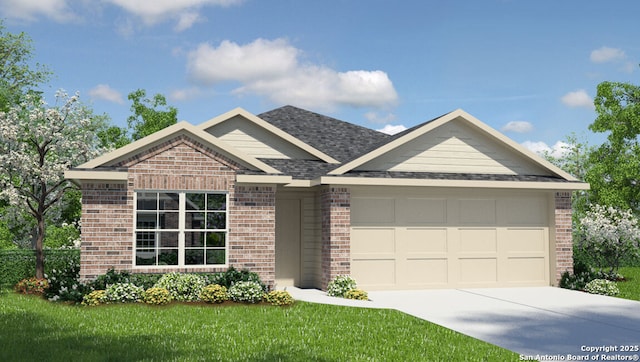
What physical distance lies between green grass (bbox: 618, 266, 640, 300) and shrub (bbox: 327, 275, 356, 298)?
7572 mm

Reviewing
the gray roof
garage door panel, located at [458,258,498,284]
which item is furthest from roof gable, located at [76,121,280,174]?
garage door panel, located at [458,258,498,284]

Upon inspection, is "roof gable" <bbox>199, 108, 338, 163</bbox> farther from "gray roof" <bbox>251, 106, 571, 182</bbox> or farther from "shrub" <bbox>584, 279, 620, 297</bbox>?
"shrub" <bbox>584, 279, 620, 297</bbox>

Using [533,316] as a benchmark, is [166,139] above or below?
above

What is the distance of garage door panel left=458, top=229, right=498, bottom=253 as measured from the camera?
1897 cm

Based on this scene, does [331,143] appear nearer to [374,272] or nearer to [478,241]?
[374,272]

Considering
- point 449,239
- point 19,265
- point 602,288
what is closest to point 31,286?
A: point 19,265

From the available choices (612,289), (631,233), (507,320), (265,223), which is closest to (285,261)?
(265,223)

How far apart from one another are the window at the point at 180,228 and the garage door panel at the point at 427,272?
5.62 meters

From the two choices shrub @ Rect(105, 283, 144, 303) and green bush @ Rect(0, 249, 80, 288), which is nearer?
shrub @ Rect(105, 283, 144, 303)

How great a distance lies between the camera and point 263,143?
2017 centimetres

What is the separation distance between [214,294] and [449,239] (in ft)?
25.4

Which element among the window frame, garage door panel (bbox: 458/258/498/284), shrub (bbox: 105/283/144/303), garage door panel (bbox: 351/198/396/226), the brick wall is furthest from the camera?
garage door panel (bbox: 458/258/498/284)

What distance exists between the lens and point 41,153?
20.6m

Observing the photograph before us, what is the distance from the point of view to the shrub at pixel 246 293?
14.6 metres
